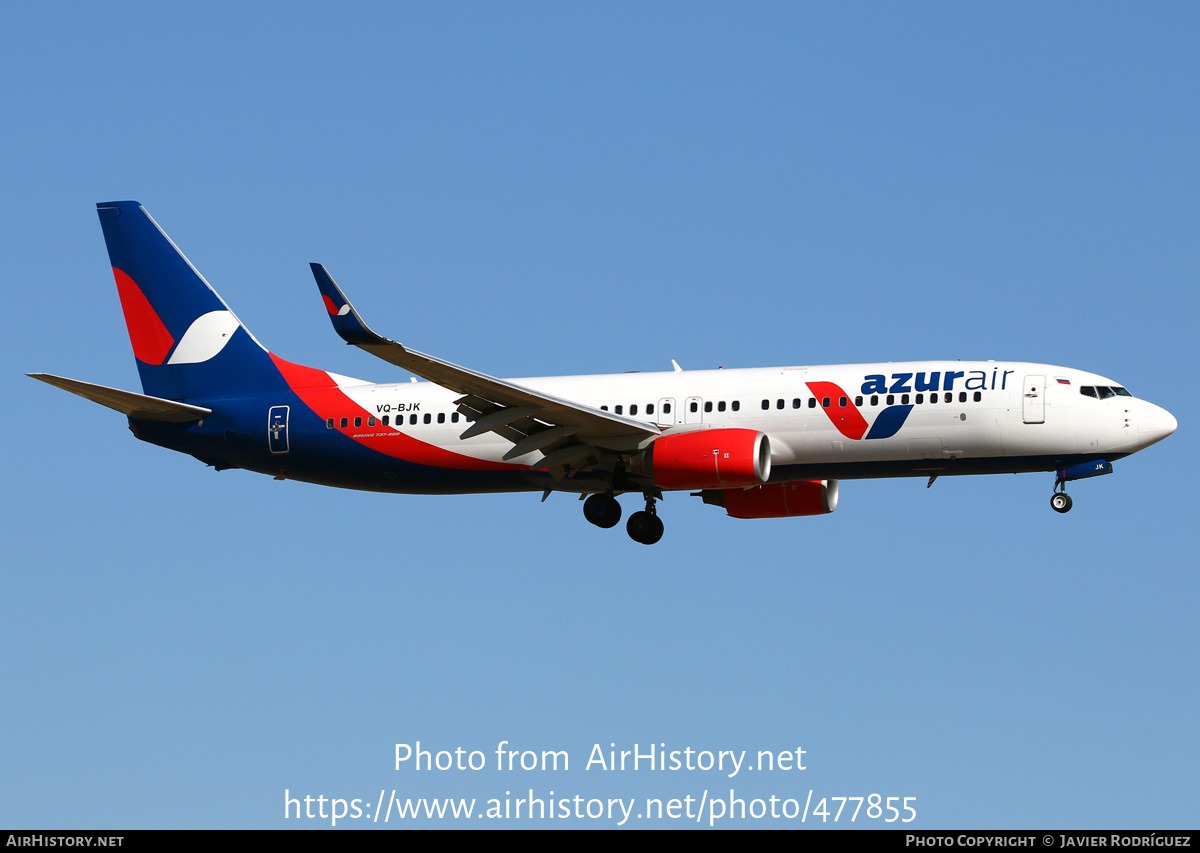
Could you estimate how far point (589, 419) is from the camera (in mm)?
40031

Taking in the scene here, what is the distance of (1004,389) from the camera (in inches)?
1571

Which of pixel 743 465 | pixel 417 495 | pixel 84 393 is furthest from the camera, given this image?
pixel 417 495

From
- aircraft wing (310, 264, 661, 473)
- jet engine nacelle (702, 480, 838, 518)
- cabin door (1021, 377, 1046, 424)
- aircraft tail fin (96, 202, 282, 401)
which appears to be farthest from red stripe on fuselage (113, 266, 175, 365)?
cabin door (1021, 377, 1046, 424)

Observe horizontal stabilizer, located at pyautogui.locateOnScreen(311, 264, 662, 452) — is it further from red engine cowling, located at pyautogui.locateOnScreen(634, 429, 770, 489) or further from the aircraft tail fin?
the aircraft tail fin

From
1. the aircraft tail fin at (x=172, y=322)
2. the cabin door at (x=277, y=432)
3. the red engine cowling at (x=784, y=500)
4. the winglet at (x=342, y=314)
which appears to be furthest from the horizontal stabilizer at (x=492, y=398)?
the aircraft tail fin at (x=172, y=322)

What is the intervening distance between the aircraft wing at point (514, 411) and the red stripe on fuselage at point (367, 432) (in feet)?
5.10

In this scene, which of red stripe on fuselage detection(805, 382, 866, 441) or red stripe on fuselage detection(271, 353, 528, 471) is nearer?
red stripe on fuselage detection(805, 382, 866, 441)

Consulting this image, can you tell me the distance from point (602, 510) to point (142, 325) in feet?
52.5

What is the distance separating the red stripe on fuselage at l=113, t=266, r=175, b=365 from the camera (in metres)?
47.2

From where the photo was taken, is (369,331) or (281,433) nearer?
(369,331)

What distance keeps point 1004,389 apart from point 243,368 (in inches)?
892

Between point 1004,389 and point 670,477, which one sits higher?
point 1004,389

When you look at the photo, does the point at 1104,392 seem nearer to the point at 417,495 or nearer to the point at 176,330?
the point at 417,495

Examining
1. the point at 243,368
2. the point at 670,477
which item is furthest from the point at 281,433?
the point at 670,477
